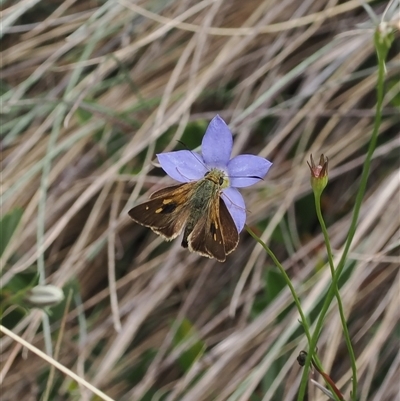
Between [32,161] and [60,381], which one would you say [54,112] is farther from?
[60,381]

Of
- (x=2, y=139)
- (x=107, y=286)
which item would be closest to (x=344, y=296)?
(x=107, y=286)

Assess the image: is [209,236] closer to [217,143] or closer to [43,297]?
[217,143]

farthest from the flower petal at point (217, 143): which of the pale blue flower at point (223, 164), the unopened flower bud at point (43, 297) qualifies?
the unopened flower bud at point (43, 297)

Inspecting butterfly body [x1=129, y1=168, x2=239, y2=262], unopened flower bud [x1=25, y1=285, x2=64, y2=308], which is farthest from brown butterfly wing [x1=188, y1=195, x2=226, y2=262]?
unopened flower bud [x1=25, y1=285, x2=64, y2=308]

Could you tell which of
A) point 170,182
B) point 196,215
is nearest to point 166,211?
point 196,215

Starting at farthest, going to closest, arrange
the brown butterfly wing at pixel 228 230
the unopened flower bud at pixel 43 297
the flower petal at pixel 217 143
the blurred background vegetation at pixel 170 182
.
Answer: the blurred background vegetation at pixel 170 182 < the unopened flower bud at pixel 43 297 < the flower petal at pixel 217 143 < the brown butterfly wing at pixel 228 230

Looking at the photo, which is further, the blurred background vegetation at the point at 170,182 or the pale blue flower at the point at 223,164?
the blurred background vegetation at the point at 170,182

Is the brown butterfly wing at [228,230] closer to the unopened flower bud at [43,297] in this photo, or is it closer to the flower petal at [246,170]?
the flower petal at [246,170]
